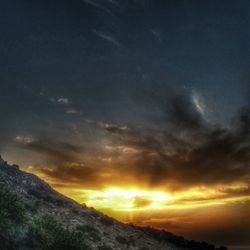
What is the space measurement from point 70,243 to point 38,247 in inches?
147

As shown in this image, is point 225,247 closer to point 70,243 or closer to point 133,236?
point 133,236

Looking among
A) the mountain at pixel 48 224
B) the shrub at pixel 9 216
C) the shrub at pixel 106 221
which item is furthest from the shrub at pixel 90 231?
the shrub at pixel 9 216

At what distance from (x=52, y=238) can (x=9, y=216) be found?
6.12 meters

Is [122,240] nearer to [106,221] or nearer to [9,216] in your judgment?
[106,221]

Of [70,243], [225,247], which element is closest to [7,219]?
[70,243]

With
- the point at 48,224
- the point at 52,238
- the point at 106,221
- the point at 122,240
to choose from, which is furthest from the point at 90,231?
the point at 106,221

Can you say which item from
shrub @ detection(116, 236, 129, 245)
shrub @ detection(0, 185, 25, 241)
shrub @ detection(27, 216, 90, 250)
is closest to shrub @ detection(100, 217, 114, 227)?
shrub @ detection(116, 236, 129, 245)

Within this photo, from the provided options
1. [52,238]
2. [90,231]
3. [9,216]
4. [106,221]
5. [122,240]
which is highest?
[106,221]

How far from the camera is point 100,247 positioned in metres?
56.2

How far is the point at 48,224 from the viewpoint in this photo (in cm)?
5338

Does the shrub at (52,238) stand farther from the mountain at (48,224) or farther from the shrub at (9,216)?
the shrub at (9,216)

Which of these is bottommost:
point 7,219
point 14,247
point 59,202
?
point 14,247

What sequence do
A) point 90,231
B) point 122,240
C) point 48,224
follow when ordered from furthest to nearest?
point 122,240, point 90,231, point 48,224

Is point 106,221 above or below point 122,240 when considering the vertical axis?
above
